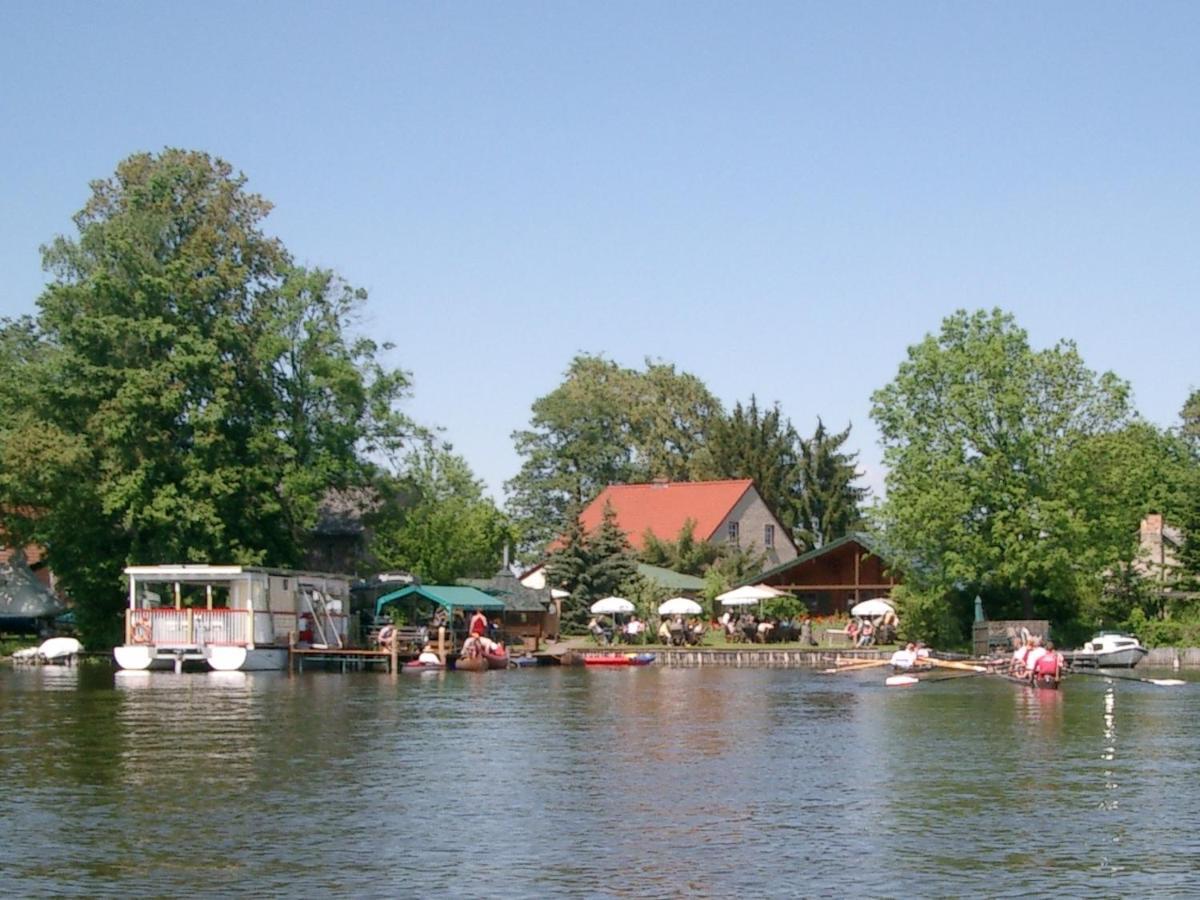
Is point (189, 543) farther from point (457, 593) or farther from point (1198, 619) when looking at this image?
point (1198, 619)

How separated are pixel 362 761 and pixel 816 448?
78830 mm

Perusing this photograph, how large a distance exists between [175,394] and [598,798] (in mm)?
40714

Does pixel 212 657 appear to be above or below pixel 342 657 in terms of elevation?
above

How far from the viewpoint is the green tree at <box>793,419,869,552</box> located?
103375 millimetres

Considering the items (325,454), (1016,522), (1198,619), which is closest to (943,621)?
(1016,522)

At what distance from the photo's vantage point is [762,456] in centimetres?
10438

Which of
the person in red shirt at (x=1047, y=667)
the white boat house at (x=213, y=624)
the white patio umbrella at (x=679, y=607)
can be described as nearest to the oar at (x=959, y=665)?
the person in red shirt at (x=1047, y=667)

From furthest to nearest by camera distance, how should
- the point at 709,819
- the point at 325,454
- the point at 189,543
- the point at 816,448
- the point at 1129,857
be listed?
the point at 816,448 < the point at 325,454 < the point at 189,543 < the point at 709,819 < the point at 1129,857

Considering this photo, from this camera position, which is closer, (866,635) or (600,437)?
(866,635)

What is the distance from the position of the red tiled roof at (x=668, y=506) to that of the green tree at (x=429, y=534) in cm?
1007

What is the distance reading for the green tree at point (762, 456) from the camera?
10400cm

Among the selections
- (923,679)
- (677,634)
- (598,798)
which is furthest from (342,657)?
(598,798)

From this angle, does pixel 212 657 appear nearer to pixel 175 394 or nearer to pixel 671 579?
pixel 175 394

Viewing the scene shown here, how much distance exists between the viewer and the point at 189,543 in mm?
62500
